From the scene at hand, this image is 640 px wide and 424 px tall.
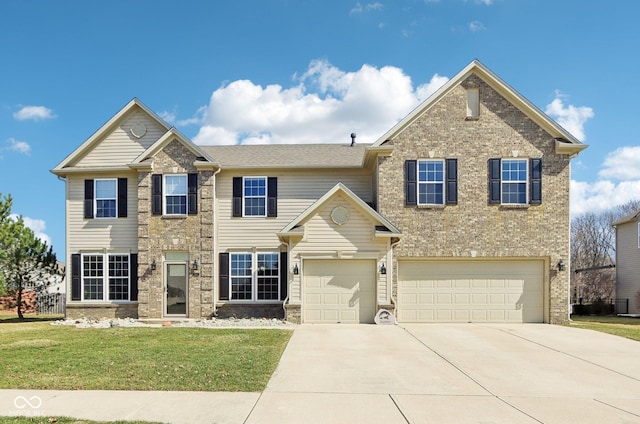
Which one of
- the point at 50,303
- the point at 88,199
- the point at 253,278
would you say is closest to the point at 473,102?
the point at 253,278

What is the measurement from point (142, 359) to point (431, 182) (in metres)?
11.3

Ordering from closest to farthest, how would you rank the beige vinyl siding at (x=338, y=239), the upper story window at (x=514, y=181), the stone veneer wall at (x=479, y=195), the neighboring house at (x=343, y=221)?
the beige vinyl siding at (x=338, y=239) → the neighboring house at (x=343, y=221) → the stone veneer wall at (x=479, y=195) → the upper story window at (x=514, y=181)

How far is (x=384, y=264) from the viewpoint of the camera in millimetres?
15445

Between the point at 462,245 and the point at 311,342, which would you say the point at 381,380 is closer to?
the point at 311,342

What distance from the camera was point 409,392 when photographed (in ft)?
23.5

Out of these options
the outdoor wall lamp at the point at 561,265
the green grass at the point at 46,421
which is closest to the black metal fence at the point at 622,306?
the outdoor wall lamp at the point at 561,265

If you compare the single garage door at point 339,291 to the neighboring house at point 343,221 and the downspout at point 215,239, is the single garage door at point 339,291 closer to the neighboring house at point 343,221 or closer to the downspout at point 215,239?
the neighboring house at point 343,221

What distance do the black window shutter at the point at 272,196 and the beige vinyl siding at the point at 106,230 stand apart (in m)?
5.24

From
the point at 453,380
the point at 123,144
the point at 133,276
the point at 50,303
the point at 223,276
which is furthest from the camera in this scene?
the point at 50,303

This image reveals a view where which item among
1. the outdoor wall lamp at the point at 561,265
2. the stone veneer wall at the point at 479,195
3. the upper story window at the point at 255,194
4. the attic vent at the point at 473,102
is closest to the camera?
the outdoor wall lamp at the point at 561,265

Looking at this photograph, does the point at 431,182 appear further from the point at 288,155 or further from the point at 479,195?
the point at 288,155

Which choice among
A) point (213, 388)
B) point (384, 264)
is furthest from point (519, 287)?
point (213, 388)

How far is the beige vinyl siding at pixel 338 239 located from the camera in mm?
15508

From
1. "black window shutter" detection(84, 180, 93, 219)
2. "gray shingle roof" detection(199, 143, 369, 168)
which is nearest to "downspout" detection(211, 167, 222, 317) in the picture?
"gray shingle roof" detection(199, 143, 369, 168)
